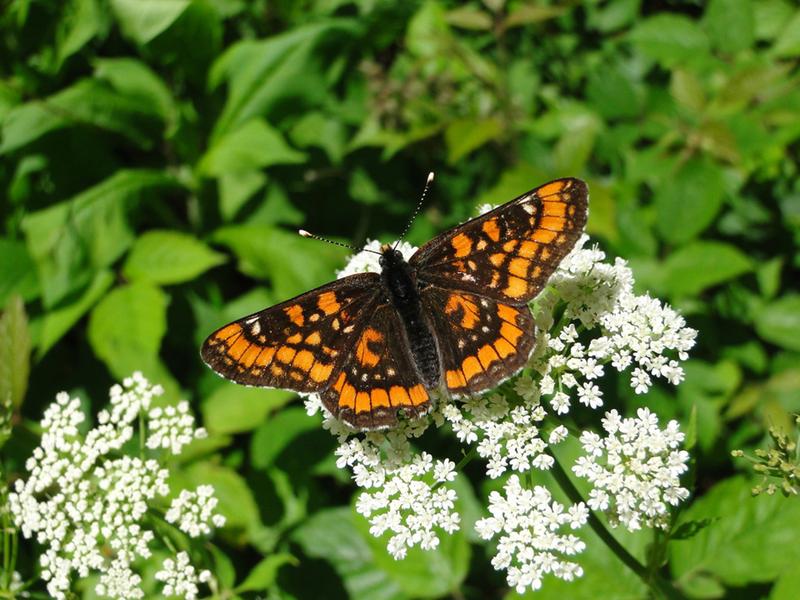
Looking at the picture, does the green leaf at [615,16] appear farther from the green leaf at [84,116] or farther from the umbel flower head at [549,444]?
the green leaf at [84,116]

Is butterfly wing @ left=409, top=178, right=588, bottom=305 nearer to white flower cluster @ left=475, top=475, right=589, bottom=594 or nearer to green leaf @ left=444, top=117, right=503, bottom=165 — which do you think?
white flower cluster @ left=475, top=475, right=589, bottom=594

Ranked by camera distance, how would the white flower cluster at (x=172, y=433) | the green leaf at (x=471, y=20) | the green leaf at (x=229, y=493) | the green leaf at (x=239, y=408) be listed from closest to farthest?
the white flower cluster at (x=172, y=433) → the green leaf at (x=229, y=493) → the green leaf at (x=239, y=408) → the green leaf at (x=471, y=20)

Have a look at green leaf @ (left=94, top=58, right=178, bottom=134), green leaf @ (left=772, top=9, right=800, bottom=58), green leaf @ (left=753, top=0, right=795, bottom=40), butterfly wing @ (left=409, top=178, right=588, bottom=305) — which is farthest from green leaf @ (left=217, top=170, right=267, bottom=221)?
green leaf @ (left=753, top=0, right=795, bottom=40)

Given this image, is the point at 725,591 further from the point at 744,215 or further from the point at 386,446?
the point at 744,215

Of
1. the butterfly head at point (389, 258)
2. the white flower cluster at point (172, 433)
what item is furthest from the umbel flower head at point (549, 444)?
the white flower cluster at point (172, 433)

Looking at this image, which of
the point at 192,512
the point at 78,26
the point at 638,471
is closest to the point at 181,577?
the point at 192,512

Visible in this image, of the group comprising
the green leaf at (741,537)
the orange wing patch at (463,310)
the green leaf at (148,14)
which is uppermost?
the green leaf at (148,14)

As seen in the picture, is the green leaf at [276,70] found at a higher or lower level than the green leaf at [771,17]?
higher
